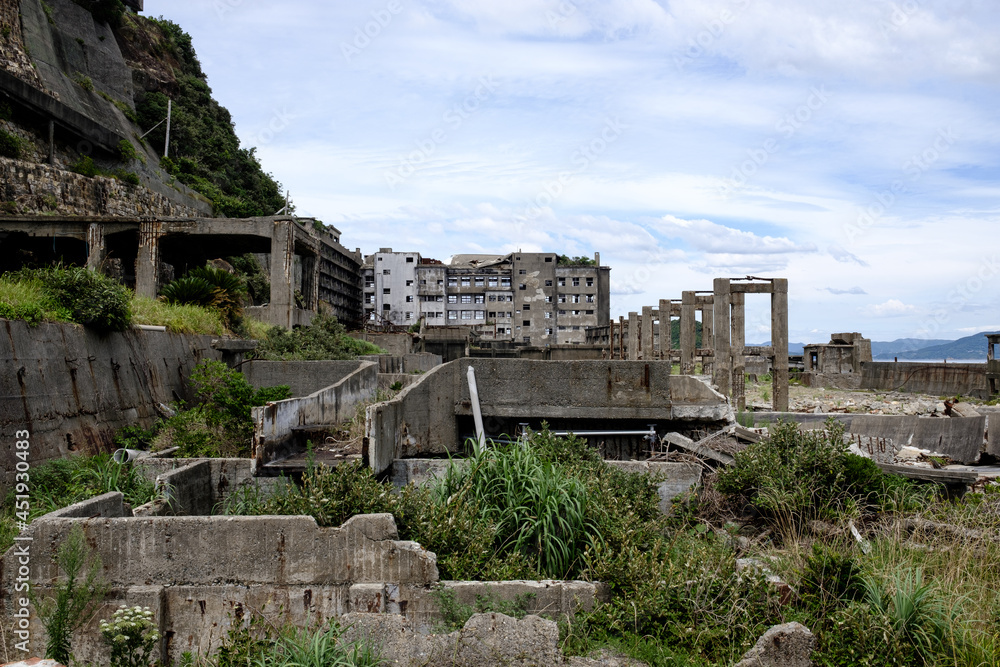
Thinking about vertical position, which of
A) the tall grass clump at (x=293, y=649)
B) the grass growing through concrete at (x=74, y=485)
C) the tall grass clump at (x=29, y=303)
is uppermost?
the tall grass clump at (x=29, y=303)

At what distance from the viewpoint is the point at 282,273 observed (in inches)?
683

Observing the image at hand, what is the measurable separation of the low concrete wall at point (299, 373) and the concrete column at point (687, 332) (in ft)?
44.6

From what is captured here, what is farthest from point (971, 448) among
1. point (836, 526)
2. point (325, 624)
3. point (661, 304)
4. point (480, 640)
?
point (661, 304)

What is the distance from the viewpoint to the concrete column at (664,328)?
27.7 m

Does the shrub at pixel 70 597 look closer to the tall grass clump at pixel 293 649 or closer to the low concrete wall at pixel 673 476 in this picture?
the tall grass clump at pixel 293 649

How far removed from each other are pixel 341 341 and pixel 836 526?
13.1 metres

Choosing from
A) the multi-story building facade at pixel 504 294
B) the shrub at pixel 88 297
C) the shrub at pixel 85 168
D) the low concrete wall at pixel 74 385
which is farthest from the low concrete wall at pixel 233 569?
the multi-story building facade at pixel 504 294

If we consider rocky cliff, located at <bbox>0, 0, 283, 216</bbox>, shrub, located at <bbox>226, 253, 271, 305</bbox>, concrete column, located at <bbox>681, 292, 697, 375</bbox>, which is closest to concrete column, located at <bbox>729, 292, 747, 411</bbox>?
concrete column, located at <bbox>681, 292, 697, 375</bbox>

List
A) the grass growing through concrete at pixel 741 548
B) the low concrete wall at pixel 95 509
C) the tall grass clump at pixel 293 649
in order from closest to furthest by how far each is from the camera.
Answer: the tall grass clump at pixel 293 649
the grass growing through concrete at pixel 741 548
the low concrete wall at pixel 95 509

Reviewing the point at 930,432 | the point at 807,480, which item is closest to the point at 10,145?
the point at 807,480

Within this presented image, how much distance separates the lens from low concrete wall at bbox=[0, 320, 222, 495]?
820 centimetres

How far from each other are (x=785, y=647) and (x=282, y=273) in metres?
15.4

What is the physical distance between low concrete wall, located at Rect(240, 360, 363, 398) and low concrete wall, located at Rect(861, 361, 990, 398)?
893 inches

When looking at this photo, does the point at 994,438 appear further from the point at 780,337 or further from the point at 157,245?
the point at 157,245
